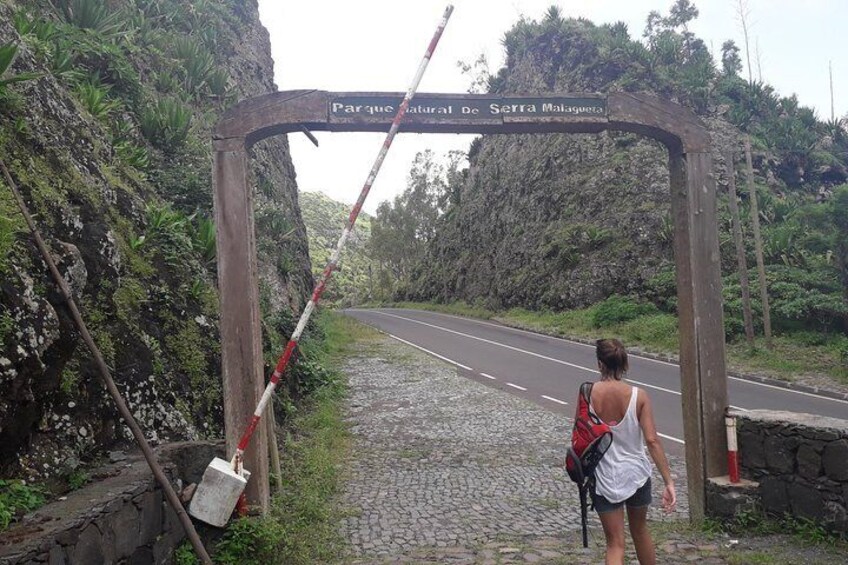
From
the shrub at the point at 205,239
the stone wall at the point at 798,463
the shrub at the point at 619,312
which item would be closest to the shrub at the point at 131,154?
the shrub at the point at 205,239

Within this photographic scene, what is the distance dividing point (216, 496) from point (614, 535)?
8.54ft

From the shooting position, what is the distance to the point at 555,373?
16516mm

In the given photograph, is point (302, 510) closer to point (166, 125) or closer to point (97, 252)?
point (97, 252)

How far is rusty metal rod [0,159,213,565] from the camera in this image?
12.0 ft

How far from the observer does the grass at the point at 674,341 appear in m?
16.5

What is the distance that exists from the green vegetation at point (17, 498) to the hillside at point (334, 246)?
45.2m

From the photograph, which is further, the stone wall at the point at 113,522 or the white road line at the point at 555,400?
the white road line at the point at 555,400

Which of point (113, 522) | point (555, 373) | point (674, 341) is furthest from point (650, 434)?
point (674, 341)

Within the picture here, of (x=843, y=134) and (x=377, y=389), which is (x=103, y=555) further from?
(x=843, y=134)

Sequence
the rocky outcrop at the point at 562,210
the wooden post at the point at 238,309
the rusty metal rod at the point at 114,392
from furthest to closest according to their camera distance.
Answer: the rocky outcrop at the point at 562,210
the wooden post at the point at 238,309
the rusty metal rod at the point at 114,392

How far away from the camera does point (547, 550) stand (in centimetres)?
510

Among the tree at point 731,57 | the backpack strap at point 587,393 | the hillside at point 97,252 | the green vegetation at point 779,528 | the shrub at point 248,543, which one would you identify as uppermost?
the tree at point 731,57

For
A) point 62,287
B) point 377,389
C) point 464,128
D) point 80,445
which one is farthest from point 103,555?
point 377,389

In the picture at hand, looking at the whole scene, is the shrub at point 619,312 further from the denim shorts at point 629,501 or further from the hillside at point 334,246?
the hillside at point 334,246
